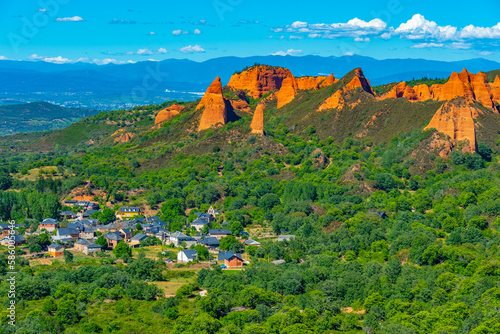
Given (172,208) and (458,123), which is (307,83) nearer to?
(458,123)

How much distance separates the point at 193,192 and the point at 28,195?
21.5 meters

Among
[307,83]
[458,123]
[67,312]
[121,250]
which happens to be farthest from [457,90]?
[67,312]

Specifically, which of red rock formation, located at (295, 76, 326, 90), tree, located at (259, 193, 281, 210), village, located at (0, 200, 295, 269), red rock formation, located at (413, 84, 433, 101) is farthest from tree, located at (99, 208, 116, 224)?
red rock formation, located at (295, 76, 326, 90)

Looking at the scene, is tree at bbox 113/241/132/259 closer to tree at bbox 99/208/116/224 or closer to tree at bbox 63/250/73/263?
tree at bbox 63/250/73/263

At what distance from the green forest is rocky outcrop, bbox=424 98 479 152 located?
2658 mm

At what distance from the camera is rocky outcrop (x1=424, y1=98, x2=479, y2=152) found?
92438mm

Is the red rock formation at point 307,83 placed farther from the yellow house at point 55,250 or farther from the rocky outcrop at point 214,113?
the yellow house at point 55,250

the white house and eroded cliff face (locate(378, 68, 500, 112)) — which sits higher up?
eroded cliff face (locate(378, 68, 500, 112))

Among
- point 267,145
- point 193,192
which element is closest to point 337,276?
point 193,192

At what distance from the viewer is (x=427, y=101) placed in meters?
114

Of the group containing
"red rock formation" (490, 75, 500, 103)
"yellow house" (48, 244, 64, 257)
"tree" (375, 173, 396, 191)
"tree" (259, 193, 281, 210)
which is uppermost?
"red rock formation" (490, 75, 500, 103)

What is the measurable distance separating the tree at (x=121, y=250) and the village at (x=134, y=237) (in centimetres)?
196

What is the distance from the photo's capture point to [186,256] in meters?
62.5

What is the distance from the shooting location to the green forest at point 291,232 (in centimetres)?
4506
